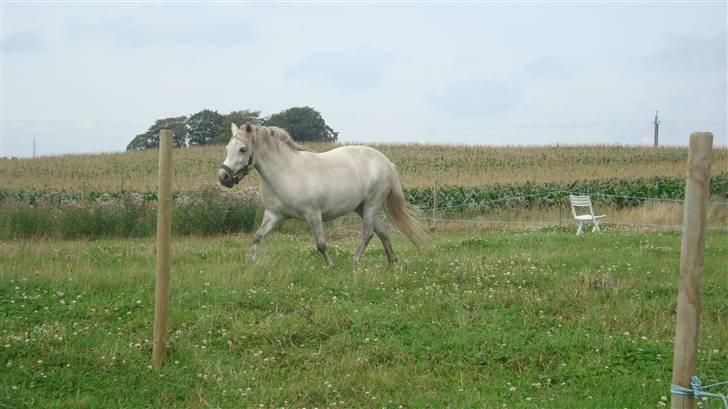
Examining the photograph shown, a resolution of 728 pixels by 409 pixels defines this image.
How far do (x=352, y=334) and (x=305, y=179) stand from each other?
12.7 feet

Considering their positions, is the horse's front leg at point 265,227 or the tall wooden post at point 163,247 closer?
the tall wooden post at point 163,247

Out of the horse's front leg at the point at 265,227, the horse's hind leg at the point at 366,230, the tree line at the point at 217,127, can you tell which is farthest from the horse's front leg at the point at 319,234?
the tree line at the point at 217,127

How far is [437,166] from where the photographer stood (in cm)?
4144

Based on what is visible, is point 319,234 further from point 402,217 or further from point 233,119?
point 233,119

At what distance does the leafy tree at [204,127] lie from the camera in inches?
2394

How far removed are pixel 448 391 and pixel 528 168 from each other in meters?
33.9

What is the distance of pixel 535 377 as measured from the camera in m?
6.34

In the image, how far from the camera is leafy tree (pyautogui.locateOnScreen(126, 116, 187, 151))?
59031 millimetres

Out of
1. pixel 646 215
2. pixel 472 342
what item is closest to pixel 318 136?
pixel 646 215

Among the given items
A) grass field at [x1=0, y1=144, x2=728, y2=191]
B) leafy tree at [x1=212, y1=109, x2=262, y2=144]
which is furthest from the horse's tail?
leafy tree at [x1=212, y1=109, x2=262, y2=144]

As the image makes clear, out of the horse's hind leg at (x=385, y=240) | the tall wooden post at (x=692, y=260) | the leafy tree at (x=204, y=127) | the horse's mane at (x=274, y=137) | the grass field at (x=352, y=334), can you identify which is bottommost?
the grass field at (x=352, y=334)

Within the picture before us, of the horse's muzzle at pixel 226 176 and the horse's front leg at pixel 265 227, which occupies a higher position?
the horse's muzzle at pixel 226 176

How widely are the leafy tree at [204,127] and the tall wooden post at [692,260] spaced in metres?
58.2

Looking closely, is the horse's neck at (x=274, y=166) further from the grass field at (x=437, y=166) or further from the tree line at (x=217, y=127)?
the tree line at (x=217, y=127)
